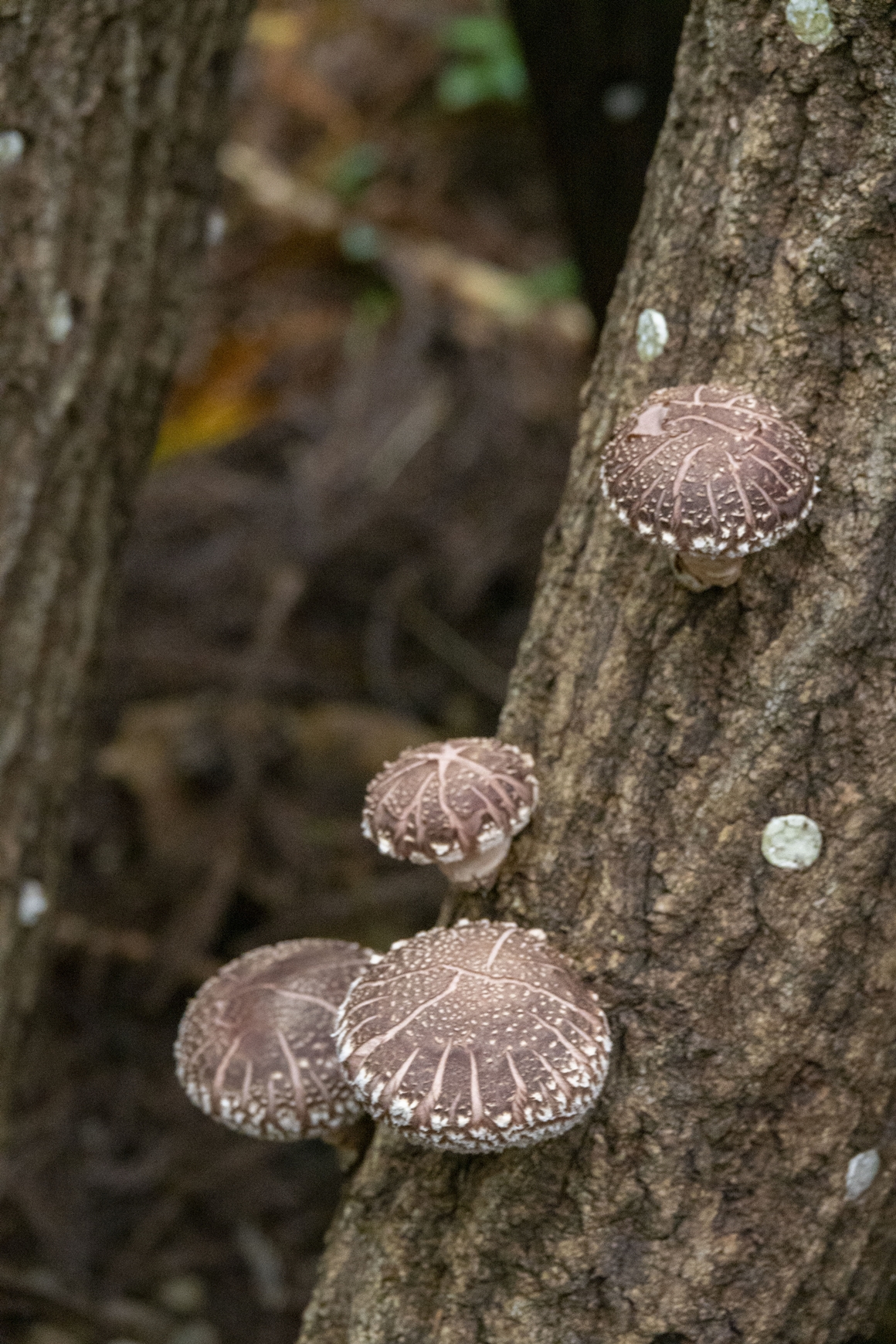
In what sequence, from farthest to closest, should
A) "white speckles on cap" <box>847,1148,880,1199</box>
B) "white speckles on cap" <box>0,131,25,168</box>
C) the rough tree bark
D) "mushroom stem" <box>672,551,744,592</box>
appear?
"white speckles on cap" <box>0,131,25,168</box>, "white speckles on cap" <box>847,1148,880,1199</box>, the rough tree bark, "mushroom stem" <box>672,551,744,592</box>

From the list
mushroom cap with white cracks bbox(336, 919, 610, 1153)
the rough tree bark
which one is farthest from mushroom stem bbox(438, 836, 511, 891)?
mushroom cap with white cracks bbox(336, 919, 610, 1153)

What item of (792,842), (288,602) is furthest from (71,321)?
(288,602)

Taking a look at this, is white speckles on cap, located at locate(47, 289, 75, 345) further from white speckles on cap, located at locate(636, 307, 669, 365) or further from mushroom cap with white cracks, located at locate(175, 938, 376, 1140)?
mushroom cap with white cracks, located at locate(175, 938, 376, 1140)

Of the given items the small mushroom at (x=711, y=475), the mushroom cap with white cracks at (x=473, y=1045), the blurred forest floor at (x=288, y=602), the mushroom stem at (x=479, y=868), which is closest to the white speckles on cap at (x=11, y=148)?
the blurred forest floor at (x=288, y=602)

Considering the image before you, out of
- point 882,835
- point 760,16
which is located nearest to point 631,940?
point 882,835

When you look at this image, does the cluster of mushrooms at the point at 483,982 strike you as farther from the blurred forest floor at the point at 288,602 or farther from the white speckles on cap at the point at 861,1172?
the blurred forest floor at the point at 288,602

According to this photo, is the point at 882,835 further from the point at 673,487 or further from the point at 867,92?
the point at 867,92

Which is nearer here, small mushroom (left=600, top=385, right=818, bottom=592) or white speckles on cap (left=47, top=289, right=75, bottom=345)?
small mushroom (left=600, top=385, right=818, bottom=592)
